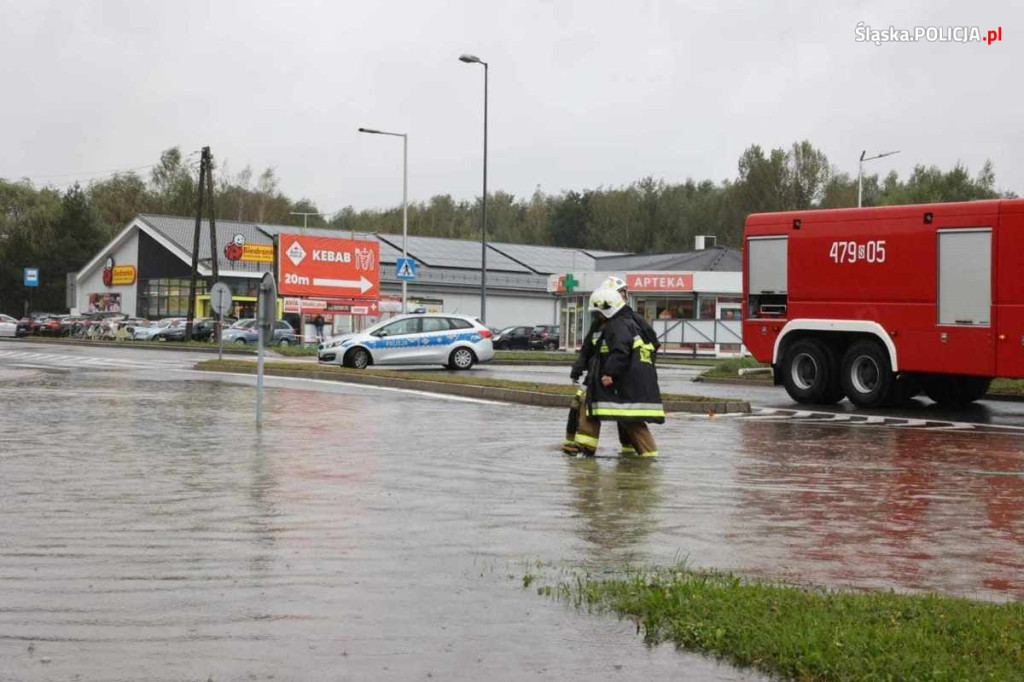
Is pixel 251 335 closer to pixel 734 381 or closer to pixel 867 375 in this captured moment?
pixel 734 381

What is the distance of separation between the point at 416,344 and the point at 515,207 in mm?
100244

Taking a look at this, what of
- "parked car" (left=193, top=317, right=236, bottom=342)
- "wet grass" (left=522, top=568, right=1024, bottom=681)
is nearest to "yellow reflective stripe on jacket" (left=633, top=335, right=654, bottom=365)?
"wet grass" (left=522, top=568, right=1024, bottom=681)

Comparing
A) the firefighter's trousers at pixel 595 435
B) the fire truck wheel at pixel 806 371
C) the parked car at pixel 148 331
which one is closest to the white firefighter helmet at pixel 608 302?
the firefighter's trousers at pixel 595 435

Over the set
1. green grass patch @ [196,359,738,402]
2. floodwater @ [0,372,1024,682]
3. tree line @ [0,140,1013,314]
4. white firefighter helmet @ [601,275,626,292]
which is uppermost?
tree line @ [0,140,1013,314]

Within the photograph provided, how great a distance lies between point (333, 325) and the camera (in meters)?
54.7

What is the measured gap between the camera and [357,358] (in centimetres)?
3177

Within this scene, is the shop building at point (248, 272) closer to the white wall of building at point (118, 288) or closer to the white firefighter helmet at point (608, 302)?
the white wall of building at point (118, 288)

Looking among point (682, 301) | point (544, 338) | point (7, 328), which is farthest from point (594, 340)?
point (7, 328)

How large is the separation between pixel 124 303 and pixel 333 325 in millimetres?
30520

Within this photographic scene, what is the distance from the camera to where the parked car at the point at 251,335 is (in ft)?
183

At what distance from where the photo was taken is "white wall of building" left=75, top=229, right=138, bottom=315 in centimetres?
7819

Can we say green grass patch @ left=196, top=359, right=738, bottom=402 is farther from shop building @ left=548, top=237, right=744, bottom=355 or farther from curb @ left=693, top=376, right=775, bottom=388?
shop building @ left=548, top=237, right=744, bottom=355

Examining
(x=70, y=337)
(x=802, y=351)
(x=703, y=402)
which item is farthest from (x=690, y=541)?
(x=70, y=337)

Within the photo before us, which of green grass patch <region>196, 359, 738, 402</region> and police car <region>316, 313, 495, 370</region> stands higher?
police car <region>316, 313, 495, 370</region>
